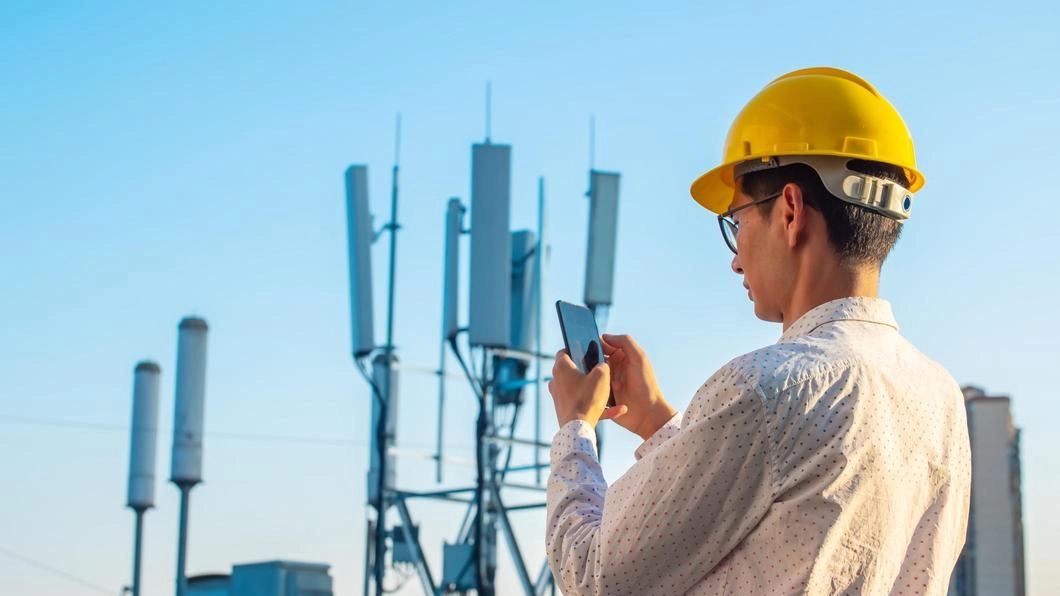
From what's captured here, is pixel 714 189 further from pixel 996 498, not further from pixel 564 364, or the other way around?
pixel 996 498

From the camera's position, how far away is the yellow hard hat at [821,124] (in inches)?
103

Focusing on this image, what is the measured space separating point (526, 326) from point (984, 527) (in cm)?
652

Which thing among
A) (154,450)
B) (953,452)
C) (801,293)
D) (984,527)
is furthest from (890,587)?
(154,450)

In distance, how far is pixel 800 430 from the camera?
2223 mm

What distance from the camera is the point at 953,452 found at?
245cm

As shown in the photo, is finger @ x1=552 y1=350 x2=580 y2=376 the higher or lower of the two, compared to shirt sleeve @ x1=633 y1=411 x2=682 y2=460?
higher

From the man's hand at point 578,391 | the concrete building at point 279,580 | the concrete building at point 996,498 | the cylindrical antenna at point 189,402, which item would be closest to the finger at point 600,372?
the man's hand at point 578,391

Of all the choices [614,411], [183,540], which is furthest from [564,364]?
[183,540]

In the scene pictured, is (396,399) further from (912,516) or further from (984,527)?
(912,516)

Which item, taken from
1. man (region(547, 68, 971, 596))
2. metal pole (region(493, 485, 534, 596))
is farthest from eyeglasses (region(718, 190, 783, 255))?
metal pole (region(493, 485, 534, 596))

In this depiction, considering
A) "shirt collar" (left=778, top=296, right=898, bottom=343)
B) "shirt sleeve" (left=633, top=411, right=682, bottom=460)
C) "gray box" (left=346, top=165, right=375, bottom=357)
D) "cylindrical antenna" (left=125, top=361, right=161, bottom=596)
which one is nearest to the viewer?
"shirt collar" (left=778, top=296, right=898, bottom=343)

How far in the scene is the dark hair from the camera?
8.21ft

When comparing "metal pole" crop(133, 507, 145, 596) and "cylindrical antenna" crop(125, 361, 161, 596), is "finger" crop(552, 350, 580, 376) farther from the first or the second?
"cylindrical antenna" crop(125, 361, 161, 596)

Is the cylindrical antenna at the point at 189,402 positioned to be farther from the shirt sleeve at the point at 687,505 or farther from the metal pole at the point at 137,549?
the shirt sleeve at the point at 687,505
